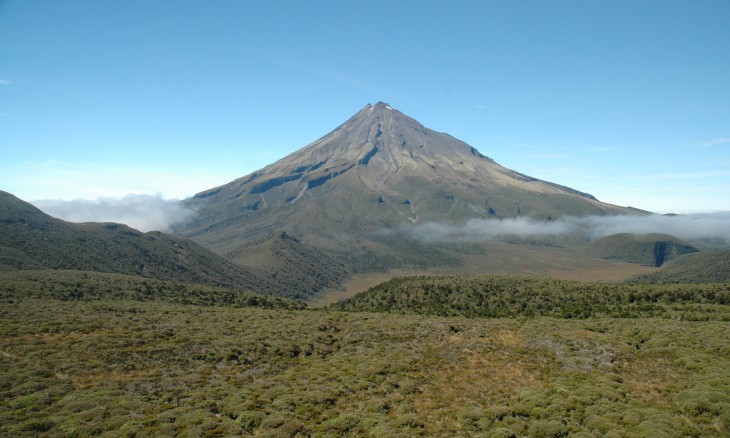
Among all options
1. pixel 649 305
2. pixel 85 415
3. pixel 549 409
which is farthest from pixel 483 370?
pixel 649 305

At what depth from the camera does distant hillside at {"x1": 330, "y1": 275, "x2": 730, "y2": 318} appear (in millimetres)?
65188

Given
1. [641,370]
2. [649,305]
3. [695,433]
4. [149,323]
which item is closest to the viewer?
[695,433]

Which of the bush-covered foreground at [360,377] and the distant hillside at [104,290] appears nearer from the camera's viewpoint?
the bush-covered foreground at [360,377]

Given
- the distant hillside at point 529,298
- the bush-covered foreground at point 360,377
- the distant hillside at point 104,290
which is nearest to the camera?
the bush-covered foreground at point 360,377

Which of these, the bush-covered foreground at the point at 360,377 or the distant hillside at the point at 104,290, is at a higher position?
the bush-covered foreground at the point at 360,377

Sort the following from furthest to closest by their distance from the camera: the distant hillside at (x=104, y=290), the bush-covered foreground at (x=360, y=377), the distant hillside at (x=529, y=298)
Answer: the distant hillside at (x=104, y=290), the distant hillside at (x=529, y=298), the bush-covered foreground at (x=360, y=377)

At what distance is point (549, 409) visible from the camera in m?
25.8

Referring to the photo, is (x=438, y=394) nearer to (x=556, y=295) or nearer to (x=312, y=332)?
(x=312, y=332)

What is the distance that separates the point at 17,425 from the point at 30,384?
21.6 ft

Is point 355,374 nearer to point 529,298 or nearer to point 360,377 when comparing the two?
point 360,377

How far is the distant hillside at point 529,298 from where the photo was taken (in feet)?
214

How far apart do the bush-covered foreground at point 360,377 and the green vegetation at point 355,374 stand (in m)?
0.15

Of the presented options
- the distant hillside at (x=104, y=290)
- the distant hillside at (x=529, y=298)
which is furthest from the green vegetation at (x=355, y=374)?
the distant hillside at (x=104, y=290)

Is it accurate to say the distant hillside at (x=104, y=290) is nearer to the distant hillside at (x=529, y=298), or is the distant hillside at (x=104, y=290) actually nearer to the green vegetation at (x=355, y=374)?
the green vegetation at (x=355, y=374)
